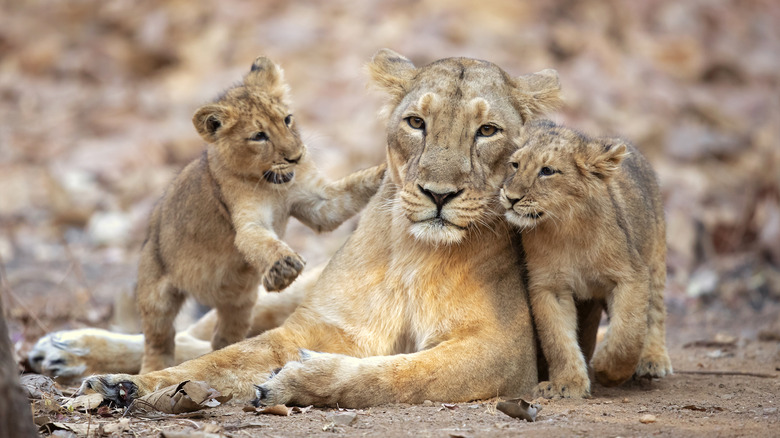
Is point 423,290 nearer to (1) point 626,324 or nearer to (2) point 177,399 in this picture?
(1) point 626,324

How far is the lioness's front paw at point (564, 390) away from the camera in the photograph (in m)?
4.67

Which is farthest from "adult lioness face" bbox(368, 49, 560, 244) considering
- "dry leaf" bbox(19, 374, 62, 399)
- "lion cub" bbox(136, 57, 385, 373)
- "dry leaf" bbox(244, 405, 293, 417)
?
"dry leaf" bbox(19, 374, 62, 399)

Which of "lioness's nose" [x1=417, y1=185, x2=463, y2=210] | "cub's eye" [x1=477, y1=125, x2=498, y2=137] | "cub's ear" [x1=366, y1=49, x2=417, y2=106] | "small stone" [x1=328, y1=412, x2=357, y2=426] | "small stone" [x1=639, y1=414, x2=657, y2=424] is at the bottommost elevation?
"small stone" [x1=328, y1=412, x2=357, y2=426]

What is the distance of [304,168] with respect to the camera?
5762 mm

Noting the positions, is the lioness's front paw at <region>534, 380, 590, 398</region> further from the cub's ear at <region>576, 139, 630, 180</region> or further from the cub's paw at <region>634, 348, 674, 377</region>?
the cub's ear at <region>576, 139, 630, 180</region>

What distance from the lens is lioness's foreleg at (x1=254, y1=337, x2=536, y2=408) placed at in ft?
14.4

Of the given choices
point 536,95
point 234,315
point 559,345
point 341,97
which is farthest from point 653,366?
point 341,97

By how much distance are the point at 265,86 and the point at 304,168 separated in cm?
61

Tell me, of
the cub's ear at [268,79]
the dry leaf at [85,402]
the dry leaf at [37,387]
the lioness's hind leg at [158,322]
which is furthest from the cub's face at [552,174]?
the dry leaf at [37,387]

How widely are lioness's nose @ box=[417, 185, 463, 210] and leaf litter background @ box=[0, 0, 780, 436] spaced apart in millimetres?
5733

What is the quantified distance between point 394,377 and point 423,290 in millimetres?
573

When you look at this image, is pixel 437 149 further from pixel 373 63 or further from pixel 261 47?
pixel 261 47

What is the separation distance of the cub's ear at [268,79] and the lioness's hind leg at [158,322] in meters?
1.42

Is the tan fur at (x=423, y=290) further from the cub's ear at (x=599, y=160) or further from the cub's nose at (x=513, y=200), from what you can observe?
the cub's ear at (x=599, y=160)
